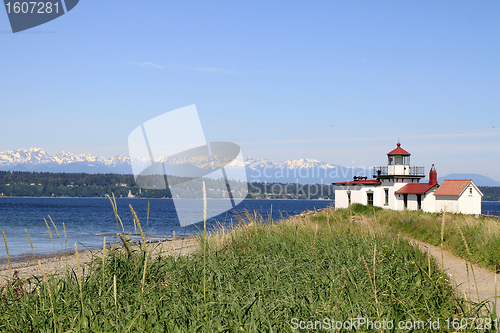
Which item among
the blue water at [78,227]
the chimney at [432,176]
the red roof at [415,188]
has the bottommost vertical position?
the blue water at [78,227]

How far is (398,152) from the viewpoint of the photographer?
3528 cm

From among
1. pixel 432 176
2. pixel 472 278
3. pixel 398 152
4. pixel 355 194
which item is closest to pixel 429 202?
pixel 432 176

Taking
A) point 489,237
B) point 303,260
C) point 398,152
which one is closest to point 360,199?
point 398,152

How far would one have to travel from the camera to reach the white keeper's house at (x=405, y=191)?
32062 millimetres

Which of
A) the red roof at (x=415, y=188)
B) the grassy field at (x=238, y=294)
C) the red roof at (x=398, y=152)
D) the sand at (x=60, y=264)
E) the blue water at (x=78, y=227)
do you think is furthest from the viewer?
the red roof at (x=398, y=152)

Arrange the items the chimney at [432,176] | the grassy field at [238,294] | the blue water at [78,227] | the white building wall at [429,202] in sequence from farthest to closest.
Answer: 1. the chimney at [432,176]
2. the white building wall at [429,202]
3. the blue water at [78,227]
4. the grassy field at [238,294]

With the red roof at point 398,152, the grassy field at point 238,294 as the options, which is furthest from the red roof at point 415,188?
the grassy field at point 238,294

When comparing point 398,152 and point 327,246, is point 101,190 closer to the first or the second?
point 398,152

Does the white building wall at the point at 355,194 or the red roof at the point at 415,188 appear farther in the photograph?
the white building wall at the point at 355,194

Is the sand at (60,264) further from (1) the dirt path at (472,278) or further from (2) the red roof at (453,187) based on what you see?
(2) the red roof at (453,187)

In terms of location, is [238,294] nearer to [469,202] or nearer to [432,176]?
[469,202]

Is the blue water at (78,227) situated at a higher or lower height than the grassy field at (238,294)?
lower

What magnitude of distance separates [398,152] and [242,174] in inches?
1091

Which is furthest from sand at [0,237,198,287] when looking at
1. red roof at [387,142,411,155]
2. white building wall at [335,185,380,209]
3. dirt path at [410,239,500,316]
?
red roof at [387,142,411,155]
